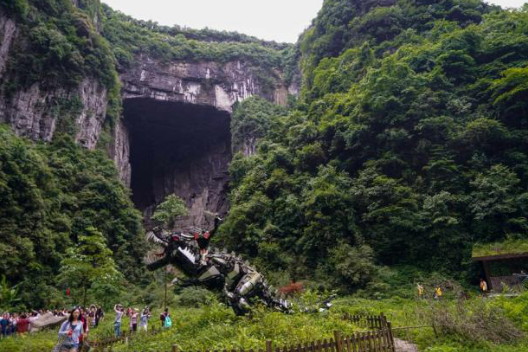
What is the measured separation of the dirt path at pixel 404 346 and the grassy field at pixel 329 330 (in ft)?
0.49

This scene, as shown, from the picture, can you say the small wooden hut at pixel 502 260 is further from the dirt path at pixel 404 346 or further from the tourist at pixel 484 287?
the dirt path at pixel 404 346

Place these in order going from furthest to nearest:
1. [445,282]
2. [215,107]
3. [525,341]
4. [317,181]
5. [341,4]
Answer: [215,107]
[341,4]
[317,181]
[445,282]
[525,341]

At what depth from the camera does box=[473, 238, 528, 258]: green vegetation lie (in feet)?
50.0

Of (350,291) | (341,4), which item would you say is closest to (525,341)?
(350,291)

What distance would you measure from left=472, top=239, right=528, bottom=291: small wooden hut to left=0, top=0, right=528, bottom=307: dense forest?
0.93m

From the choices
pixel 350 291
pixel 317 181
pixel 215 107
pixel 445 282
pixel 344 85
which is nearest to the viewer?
pixel 445 282

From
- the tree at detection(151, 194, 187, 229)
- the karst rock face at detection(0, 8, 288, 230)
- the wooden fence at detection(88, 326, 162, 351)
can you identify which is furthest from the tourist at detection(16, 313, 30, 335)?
the tree at detection(151, 194, 187, 229)

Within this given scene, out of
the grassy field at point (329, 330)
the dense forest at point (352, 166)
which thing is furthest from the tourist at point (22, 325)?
the grassy field at point (329, 330)

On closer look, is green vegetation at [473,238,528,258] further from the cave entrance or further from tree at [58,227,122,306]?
the cave entrance

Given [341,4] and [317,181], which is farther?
[341,4]

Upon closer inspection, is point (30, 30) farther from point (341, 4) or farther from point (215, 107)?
point (341, 4)

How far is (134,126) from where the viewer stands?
45531 millimetres

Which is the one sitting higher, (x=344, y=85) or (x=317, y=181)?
(x=344, y=85)

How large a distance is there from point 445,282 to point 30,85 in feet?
101
